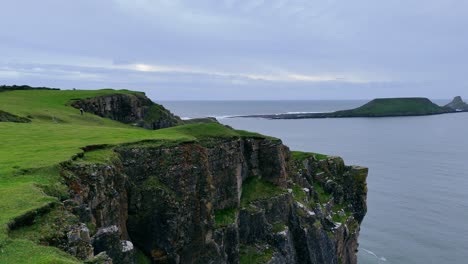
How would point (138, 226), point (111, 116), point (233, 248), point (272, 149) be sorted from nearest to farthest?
point (138, 226) → point (233, 248) → point (272, 149) → point (111, 116)

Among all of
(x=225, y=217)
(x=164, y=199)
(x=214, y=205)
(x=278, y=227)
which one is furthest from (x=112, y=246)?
(x=278, y=227)

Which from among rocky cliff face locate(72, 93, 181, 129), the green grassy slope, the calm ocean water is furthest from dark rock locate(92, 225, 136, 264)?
the calm ocean water

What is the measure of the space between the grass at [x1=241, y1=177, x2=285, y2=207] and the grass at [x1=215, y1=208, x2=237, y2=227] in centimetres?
278

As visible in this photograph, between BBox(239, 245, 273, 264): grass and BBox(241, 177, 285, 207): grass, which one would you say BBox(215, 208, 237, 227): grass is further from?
BBox(239, 245, 273, 264): grass

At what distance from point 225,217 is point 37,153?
17.9 meters

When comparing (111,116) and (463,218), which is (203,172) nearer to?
(111,116)

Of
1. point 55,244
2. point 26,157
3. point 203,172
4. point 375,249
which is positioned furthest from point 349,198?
point 55,244

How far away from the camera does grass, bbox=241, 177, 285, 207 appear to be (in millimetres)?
42125

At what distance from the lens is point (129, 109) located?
2670 inches

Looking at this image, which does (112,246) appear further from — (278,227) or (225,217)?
(278,227)

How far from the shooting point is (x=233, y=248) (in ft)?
117

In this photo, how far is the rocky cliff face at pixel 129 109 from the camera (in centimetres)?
6334

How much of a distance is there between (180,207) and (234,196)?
34.8 feet

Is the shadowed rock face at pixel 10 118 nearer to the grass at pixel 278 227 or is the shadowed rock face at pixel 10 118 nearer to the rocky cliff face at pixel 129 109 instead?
the rocky cliff face at pixel 129 109
